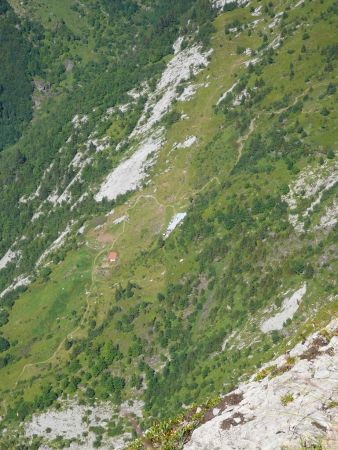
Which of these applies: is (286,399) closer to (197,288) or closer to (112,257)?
(197,288)

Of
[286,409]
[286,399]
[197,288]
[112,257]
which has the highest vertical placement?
[286,409]

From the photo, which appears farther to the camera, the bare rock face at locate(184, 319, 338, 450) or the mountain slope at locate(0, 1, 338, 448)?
the mountain slope at locate(0, 1, 338, 448)

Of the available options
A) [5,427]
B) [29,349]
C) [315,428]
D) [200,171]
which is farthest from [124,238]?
[315,428]

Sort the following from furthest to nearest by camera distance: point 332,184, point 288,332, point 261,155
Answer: point 261,155 < point 332,184 < point 288,332

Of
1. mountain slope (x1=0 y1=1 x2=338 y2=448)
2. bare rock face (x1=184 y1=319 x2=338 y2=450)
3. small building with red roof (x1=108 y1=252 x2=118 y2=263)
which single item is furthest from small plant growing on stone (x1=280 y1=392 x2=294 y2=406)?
small building with red roof (x1=108 y1=252 x2=118 y2=263)

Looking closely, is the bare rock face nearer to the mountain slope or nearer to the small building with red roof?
the mountain slope

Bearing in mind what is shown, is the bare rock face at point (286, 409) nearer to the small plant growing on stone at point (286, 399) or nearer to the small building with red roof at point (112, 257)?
the small plant growing on stone at point (286, 399)

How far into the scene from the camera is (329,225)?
14150 centimetres

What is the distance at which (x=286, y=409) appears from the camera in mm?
28047

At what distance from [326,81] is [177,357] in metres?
94.3

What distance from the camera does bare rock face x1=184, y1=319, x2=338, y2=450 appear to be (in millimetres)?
25328

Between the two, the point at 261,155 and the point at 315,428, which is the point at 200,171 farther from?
the point at 315,428

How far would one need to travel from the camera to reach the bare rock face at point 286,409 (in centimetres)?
2533

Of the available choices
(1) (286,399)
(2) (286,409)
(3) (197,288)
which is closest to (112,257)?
(3) (197,288)
